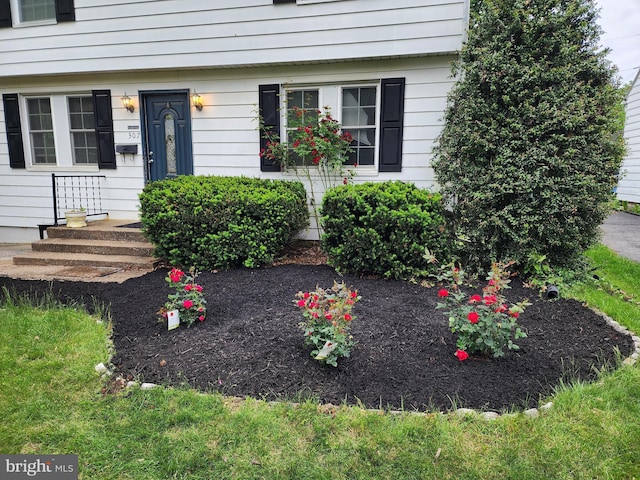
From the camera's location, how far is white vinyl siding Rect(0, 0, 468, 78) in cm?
562

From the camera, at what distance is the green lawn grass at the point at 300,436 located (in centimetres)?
195

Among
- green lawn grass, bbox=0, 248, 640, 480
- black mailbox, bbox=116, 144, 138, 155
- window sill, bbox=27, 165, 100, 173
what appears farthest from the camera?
window sill, bbox=27, 165, 100, 173

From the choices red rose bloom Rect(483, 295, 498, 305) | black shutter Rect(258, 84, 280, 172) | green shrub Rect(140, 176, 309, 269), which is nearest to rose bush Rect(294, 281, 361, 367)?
red rose bloom Rect(483, 295, 498, 305)

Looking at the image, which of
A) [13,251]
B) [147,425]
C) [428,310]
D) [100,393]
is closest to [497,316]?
[428,310]

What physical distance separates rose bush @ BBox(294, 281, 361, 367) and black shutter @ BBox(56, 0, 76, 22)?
7.08 meters

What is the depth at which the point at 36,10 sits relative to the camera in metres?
7.27

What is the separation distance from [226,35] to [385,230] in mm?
4086

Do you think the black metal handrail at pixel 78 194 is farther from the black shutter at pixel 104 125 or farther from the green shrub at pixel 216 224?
the green shrub at pixel 216 224

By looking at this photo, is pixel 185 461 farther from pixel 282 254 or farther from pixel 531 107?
pixel 531 107

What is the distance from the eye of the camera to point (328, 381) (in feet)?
8.79

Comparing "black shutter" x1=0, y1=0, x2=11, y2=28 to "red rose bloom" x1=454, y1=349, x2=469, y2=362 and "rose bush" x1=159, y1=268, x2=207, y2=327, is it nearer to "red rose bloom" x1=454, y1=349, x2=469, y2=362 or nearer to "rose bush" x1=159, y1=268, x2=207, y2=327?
"rose bush" x1=159, y1=268, x2=207, y2=327

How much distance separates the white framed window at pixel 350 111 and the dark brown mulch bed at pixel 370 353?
2800mm

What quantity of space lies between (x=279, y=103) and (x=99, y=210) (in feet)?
13.0

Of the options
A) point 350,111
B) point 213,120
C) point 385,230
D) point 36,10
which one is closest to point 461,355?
point 385,230
